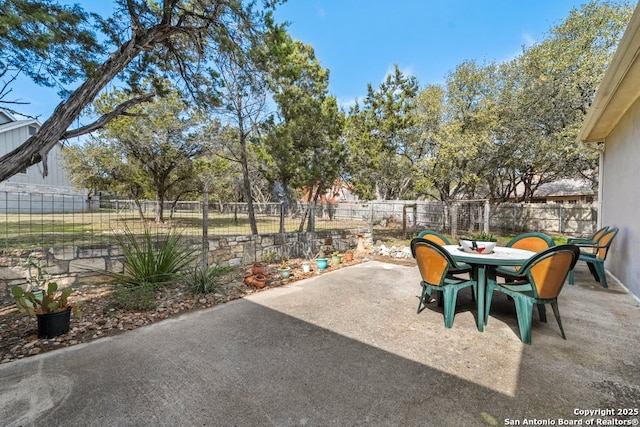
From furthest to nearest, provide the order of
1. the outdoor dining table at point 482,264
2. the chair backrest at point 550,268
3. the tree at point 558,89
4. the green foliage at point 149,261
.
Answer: the tree at point 558,89
the green foliage at point 149,261
the outdoor dining table at point 482,264
the chair backrest at point 550,268

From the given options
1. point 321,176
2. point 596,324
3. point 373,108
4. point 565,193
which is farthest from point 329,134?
point 565,193

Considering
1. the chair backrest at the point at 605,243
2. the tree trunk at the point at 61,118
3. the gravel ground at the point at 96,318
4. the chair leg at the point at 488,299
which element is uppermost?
the tree trunk at the point at 61,118

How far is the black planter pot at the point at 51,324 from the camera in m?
2.56

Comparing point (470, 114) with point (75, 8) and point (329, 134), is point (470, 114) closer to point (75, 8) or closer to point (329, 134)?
point (329, 134)

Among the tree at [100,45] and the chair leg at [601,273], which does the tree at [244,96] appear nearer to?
the tree at [100,45]

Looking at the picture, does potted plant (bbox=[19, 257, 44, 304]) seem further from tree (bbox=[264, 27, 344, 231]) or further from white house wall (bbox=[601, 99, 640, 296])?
white house wall (bbox=[601, 99, 640, 296])

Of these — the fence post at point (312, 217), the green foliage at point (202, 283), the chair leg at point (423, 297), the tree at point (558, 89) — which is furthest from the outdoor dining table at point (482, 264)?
the tree at point (558, 89)

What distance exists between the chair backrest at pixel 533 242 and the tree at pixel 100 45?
17.2 ft

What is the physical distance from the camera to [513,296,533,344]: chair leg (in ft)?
7.95

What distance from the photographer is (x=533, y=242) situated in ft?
12.4

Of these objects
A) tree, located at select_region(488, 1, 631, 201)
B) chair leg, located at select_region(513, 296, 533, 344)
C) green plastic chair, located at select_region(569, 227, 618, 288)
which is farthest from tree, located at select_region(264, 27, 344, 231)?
tree, located at select_region(488, 1, 631, 201)

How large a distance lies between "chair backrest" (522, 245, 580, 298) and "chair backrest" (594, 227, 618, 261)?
2707 millimetres

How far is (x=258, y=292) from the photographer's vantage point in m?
4.05

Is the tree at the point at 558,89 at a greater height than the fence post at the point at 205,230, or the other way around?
the tree at the point at 558,89
